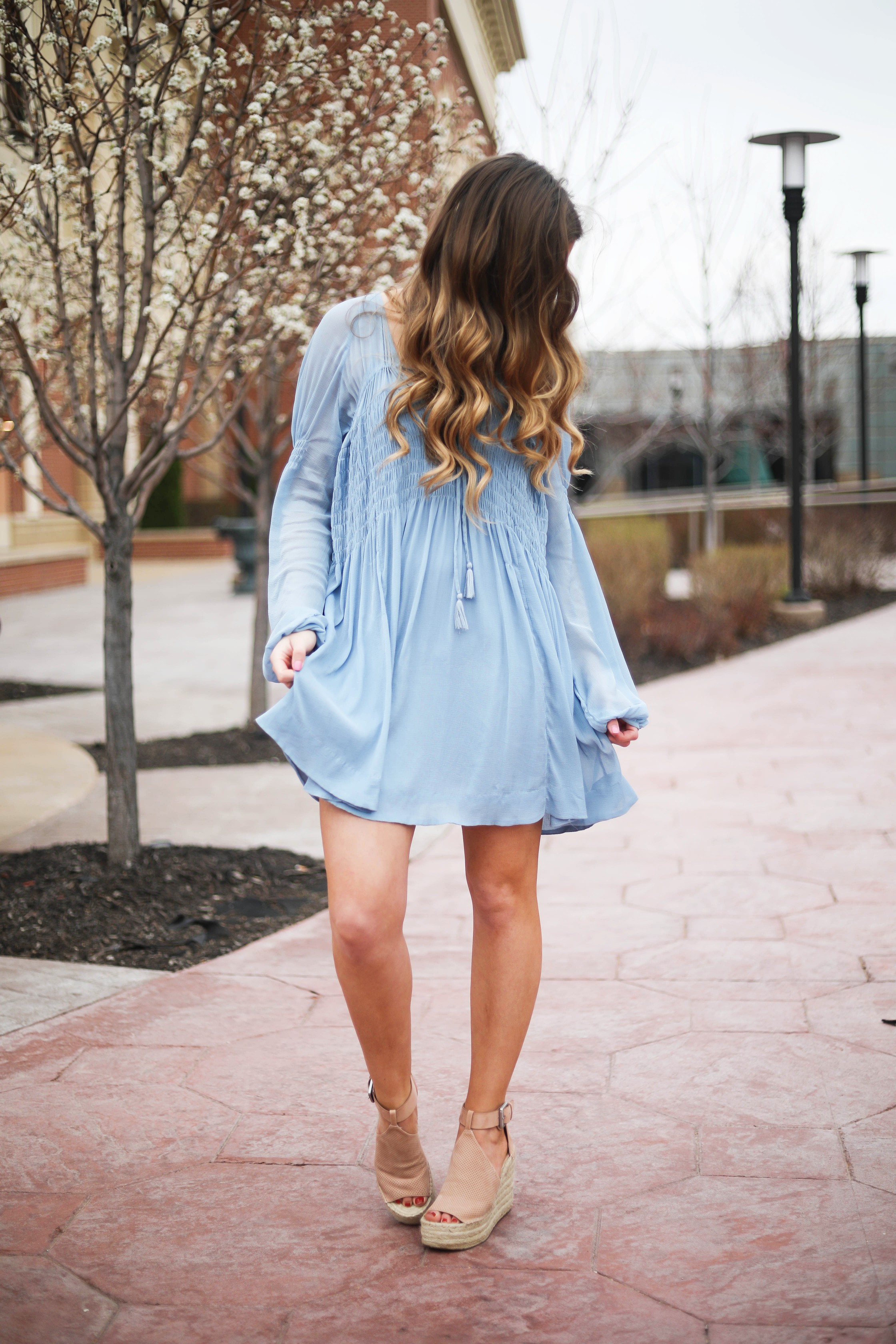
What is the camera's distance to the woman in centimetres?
210

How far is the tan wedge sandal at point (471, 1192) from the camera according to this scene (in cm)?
217

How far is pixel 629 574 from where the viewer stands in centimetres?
1150

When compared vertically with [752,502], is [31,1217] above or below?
below

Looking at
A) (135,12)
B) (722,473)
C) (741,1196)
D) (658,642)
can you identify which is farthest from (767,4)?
(722,473)

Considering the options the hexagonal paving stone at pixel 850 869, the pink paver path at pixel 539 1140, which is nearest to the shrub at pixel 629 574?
the hexagonal paving stone at pixel 850 869

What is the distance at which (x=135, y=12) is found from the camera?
3.79 metres

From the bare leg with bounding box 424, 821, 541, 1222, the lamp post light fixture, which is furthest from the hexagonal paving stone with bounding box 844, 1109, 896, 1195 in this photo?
the lamp post light fixture

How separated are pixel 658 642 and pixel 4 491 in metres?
11.4

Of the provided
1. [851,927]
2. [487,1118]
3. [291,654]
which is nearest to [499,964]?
[487,1118]

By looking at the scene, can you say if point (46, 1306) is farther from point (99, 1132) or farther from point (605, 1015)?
point (605, 1015)

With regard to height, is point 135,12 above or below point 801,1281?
above

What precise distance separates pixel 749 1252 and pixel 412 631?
1197mm

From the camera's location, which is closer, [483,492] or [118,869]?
[483,492]

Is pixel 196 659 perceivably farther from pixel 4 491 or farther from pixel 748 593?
pixel 4 491
